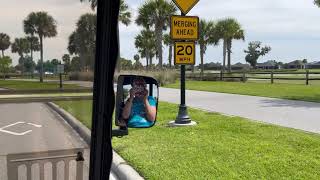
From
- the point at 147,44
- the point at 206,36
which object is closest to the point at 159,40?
the point at 206,36

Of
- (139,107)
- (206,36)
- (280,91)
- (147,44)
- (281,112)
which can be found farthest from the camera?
(147,44)

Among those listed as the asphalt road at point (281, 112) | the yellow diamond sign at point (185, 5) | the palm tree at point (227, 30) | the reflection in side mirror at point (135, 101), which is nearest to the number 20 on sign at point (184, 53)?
the yellow diamond sign at point (185, 5)

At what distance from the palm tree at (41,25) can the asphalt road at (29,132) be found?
7.9 inches

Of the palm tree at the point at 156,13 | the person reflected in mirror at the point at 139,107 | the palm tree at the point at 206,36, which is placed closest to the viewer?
the person reflected in mirror at the point at 139,107

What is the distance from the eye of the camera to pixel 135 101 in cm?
218

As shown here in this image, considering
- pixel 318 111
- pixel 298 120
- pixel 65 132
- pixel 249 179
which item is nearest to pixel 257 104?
pixel 318 111

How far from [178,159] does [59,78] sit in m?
5.02

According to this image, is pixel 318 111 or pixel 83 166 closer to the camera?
pixel 83 166

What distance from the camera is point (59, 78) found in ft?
7.00

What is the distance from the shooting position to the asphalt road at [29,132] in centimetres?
209

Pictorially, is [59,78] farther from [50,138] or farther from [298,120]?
[298,120]

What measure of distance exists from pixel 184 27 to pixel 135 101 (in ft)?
28.2

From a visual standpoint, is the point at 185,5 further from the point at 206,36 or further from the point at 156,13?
the point at 206,36

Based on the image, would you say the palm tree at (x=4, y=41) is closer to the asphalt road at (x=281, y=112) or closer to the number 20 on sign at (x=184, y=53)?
the asphalt road at (x=281, y=112)
